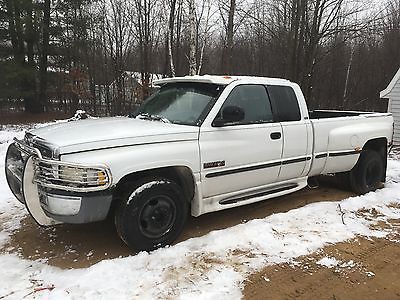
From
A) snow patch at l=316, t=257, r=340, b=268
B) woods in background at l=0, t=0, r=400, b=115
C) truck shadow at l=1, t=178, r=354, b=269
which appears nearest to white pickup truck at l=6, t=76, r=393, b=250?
truck shadow at l=1, t=178, r=354, b=269

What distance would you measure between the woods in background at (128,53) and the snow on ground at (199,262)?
56.2 feet

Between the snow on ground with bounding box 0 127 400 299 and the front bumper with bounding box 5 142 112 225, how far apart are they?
0.50 m

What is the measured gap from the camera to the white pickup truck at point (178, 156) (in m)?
3.62

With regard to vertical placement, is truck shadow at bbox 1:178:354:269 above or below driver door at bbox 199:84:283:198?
below

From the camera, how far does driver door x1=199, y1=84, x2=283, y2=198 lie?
4.45m

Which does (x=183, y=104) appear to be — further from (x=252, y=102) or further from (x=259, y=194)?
(x=259, y=194)

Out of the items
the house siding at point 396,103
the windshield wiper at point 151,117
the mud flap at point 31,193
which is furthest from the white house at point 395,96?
the mud flap at point 31,193

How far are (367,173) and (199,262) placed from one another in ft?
13.0

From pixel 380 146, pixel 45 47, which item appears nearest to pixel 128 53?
pixel 45 47

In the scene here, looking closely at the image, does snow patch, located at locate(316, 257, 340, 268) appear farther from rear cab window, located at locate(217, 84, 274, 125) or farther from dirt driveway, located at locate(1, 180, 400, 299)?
rear cab window, located at locate(217, 84, 274, 125)

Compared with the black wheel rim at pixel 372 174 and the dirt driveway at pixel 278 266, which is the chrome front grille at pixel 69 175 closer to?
the dirt driveway at pixel 278 266

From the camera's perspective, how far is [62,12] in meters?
Result: 23.7

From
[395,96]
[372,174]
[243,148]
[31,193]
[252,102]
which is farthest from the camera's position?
[395,96]

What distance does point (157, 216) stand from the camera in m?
4.11
